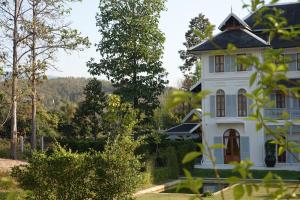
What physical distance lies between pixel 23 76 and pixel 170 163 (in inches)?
317

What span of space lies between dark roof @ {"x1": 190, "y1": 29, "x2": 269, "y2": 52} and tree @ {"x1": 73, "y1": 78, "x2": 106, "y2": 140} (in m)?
12.8

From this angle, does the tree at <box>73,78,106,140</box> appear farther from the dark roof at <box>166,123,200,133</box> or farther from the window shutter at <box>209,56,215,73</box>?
the window shutter at <box>209,56,215,73</box>

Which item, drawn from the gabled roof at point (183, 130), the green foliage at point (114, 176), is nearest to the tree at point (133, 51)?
the gabled roof at point (183, 130)

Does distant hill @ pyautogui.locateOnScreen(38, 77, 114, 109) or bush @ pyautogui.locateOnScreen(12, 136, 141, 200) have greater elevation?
distant hill @ pyautogui.locateOnScreen(38, 77, 114, 109)

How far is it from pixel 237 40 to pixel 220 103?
3786mm

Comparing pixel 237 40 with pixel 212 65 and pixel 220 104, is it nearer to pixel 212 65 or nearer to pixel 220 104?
A: pixel 212 65

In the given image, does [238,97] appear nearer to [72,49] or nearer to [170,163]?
[170,163]

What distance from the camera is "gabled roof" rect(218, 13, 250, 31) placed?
95.0ft

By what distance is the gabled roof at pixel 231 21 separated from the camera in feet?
95.0

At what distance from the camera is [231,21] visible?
96.9 feet

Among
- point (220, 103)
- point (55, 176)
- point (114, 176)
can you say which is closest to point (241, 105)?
point (220, 103)

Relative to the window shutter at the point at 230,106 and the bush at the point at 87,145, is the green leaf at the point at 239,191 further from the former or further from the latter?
the bush at the point at 87,145

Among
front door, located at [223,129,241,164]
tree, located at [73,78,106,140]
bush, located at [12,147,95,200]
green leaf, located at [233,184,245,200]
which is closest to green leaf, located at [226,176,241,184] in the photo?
green leaf, located at [233,184,245,200]

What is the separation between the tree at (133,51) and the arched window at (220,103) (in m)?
6.35
